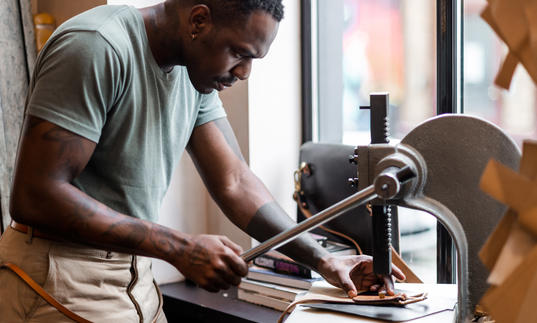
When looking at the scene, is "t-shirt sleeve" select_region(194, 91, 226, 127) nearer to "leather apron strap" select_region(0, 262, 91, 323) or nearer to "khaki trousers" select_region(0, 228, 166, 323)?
"khaki trousers" select_region(0, 228, 166, 323)

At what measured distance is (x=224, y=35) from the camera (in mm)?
1087

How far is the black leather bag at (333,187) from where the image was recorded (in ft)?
5.31

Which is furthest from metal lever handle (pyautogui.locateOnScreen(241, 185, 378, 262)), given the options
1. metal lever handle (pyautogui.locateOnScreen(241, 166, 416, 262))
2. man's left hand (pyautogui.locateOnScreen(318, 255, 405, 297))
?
man's left hand (pyautogui.locateOnScreen(318, 255, 405, 297))

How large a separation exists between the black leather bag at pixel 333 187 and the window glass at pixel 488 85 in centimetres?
35

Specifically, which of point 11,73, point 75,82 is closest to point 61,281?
point 75,82

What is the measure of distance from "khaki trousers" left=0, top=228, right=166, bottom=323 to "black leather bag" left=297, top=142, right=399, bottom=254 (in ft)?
2.11

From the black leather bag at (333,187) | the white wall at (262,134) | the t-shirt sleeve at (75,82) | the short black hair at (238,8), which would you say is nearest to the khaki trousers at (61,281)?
the t-shirt sleeve at (75,82)

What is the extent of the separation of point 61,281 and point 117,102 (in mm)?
342

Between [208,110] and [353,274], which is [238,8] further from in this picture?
[353,274]

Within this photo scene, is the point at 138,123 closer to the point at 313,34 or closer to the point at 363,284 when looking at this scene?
the point at 363,284

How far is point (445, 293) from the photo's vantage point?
1.05 metres

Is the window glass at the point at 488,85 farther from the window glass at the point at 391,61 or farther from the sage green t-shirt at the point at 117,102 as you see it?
the sage green t-shirt at the point at 117,102

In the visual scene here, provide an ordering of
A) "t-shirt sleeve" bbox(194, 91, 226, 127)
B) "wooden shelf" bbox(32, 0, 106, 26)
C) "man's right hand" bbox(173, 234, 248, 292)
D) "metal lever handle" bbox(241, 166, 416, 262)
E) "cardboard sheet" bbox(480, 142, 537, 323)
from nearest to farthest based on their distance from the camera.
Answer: "cardboard sheet" bbox(480, 142, 537, 323) → "metal lever handle" bbox(241, 166, 416, 262) → "man's right hand" bbox(173, 234, 248, 292) → "t-shirt sleeve" bbox(194, 91, 226, 127) → "wooden shelf" bbox(32, 0, 106, 26)

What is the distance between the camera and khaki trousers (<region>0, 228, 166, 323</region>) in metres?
1.13
